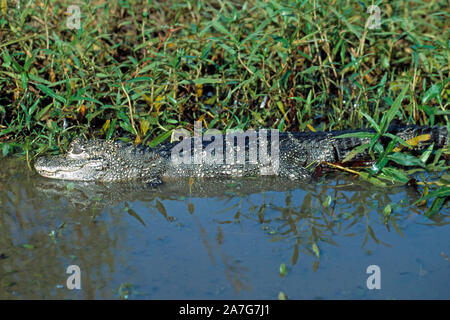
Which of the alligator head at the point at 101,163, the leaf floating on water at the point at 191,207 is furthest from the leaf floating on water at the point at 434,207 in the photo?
the alligator head at the point at 101,163

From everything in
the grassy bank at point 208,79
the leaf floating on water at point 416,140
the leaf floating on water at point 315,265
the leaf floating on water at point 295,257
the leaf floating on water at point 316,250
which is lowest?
the leaf floating on water at point 315,265

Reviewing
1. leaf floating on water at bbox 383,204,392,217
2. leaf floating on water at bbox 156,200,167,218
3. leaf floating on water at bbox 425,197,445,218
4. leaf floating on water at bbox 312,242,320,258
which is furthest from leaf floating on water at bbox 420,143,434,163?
leaf floating on water at bbox 156,200,167,218

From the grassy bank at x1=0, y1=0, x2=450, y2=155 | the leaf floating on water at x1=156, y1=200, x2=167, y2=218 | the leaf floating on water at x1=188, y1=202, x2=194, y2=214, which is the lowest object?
the leaf floating on water at x1=156, y1=200, x2=167, y2=218

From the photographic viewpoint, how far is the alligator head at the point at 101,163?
4.61 meters

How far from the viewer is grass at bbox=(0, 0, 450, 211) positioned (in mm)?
5062

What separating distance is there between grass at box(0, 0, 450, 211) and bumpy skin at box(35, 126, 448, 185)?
0.77 ft

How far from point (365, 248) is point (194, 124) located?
241 centimetres

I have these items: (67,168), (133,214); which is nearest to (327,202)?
(133,214)

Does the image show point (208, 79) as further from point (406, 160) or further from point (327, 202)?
point (406, 160)

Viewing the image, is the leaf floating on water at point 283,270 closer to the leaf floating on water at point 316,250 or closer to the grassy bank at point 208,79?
the leaf floating on water at point 316,250

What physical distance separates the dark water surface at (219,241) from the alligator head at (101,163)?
152 millimetres

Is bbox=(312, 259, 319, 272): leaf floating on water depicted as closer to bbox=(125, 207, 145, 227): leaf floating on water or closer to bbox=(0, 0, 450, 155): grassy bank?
bbox=(125, 207, 145, 227): leaf floating on water
